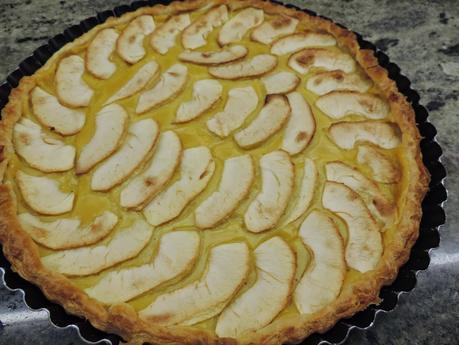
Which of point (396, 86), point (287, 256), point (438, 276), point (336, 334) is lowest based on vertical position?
point (438, 276)

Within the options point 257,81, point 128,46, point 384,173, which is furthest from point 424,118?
point 128,46

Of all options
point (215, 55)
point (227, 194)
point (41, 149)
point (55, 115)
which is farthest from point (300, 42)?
point (41, 149)

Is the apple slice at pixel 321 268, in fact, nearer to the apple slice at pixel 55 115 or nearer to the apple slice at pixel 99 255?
the apple slice at pixel 99 255

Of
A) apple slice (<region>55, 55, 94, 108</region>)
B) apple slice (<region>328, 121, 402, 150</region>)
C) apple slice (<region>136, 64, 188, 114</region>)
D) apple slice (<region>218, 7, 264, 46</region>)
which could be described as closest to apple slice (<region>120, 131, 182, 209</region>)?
apple slice (<region>136, 64, 188, 114</region>)

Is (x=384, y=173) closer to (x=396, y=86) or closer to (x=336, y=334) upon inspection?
(x=396, y=86)

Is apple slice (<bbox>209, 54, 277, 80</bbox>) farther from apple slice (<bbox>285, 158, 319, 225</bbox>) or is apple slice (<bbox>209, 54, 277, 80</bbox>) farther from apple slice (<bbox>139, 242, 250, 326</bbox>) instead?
apple slice (<bbox>139, 242, 250, 326</bbox>)

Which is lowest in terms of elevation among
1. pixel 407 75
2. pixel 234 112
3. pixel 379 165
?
pixel 407 75

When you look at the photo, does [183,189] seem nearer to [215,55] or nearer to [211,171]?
[211,171]
